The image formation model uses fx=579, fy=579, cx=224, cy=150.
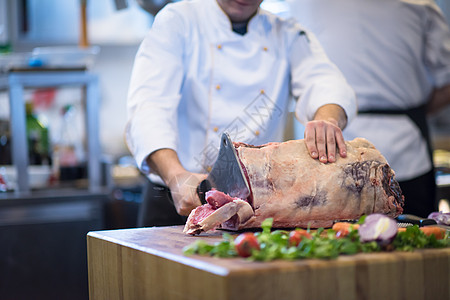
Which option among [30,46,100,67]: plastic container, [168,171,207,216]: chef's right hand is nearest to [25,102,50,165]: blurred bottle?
[30,46,100,67]: plastic container

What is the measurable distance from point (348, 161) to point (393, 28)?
1432 millimetres

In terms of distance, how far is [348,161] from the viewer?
1398mm

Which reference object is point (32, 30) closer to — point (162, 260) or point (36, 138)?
point (36, 138)

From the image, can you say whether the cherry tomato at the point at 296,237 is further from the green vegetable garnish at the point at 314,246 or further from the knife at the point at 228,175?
the knife at the point at 228,175

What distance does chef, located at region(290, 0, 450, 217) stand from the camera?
2531 millimetres

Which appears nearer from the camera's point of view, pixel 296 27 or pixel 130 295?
pixel 130 295

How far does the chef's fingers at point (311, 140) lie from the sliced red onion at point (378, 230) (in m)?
0.36

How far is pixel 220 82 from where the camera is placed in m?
1.84

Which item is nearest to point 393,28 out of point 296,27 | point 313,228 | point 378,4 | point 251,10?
point 378,4

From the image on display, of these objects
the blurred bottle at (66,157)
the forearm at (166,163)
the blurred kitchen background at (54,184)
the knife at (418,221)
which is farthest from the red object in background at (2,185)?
the knife at (418,221)

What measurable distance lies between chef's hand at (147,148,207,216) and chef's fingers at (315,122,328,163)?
29 cm

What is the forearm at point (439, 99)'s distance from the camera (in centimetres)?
269

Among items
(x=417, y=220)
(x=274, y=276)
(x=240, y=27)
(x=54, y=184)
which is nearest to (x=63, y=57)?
(x=54, y=184)

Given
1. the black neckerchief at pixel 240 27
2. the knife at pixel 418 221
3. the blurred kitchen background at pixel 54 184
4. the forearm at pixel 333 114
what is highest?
the black neckerchief at pixel 240 27
